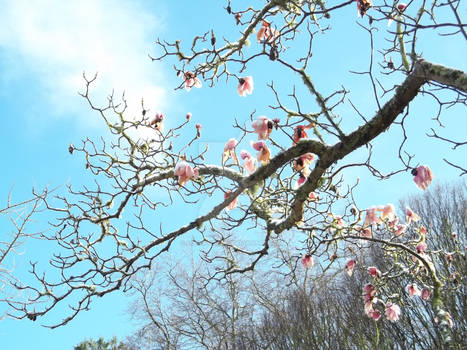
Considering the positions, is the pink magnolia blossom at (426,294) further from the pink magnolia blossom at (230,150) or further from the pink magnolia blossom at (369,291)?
the pink magnolia blossom at (230,150)

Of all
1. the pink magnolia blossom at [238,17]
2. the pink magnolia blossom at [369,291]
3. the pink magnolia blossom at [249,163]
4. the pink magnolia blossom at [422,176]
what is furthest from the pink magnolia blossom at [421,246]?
the pink magnolia blossom at [238,17]

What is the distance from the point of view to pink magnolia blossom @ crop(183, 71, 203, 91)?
3.27m

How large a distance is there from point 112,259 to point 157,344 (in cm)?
837

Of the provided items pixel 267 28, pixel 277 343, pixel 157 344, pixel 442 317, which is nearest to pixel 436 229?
pixel 277 343

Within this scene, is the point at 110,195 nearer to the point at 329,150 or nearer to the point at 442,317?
the point at 329,150

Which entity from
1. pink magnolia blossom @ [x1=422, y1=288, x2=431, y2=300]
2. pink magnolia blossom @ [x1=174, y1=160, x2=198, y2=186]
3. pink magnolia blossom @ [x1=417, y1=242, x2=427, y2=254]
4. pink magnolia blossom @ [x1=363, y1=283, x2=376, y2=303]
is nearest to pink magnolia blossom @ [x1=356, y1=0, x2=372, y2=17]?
pink magnolia blossom @ [x1=174, y1=160, x2=198, y2=186]

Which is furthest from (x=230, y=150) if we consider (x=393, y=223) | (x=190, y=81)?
(x=393, y=223)

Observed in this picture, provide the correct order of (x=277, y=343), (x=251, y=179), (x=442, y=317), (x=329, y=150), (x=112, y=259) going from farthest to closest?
(x=277, y=343), (x=442, y=317), (x=112, y=259), (x=251, y=179), (x=329, y=150)

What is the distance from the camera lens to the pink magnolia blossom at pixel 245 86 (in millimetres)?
2727

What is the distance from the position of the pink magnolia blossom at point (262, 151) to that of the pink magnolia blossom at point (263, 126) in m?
0.11

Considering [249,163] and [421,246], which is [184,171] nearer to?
[249,163]

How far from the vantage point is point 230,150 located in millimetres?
2639

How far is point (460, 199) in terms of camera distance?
11.8 meters

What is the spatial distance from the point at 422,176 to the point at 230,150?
3.51 feet
